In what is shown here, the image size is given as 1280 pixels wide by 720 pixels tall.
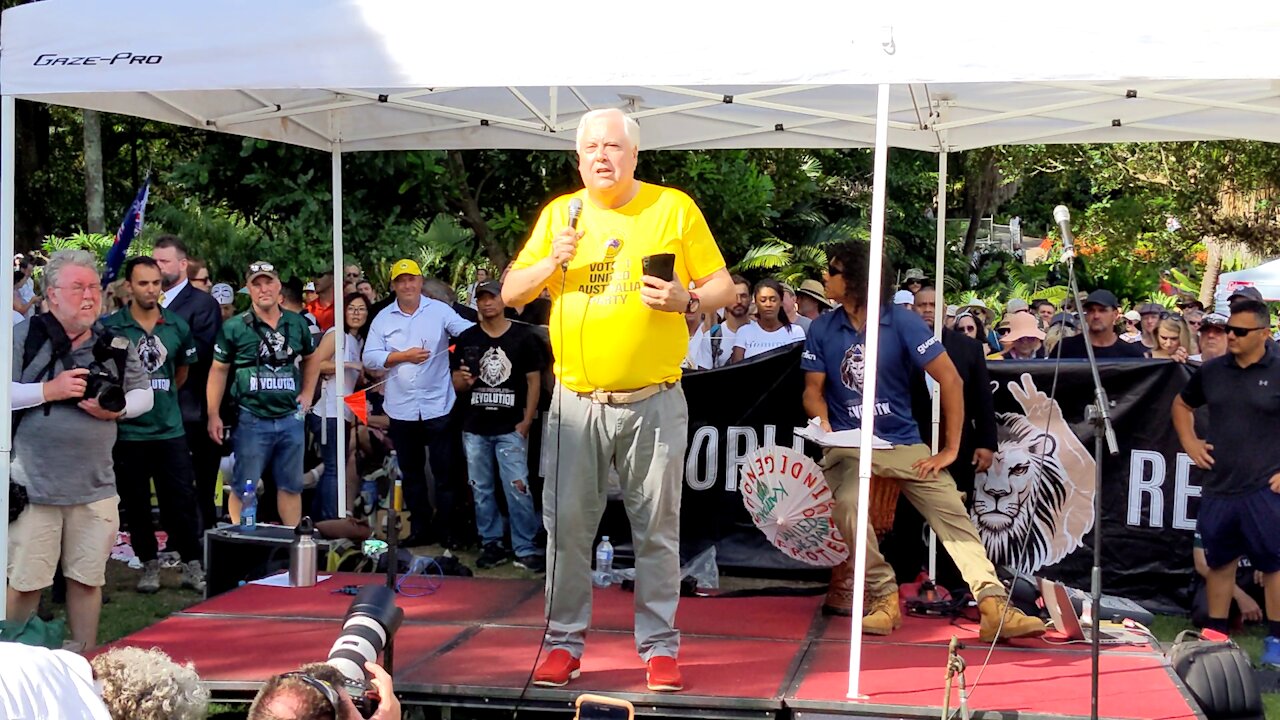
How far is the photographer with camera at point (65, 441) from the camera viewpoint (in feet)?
19.3

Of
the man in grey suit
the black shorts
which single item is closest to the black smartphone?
the black shorts

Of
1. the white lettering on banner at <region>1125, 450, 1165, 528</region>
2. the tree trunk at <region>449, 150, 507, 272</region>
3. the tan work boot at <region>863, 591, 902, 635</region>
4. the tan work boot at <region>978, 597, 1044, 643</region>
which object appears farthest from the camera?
the tree trunk at <region>449, 150, 507, 272</region>

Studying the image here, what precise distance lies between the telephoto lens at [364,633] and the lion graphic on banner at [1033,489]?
4789 mm

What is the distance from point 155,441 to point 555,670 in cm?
379

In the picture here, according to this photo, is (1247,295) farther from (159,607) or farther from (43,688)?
(43,688)

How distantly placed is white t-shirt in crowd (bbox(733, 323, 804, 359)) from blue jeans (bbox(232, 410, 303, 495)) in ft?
11.4

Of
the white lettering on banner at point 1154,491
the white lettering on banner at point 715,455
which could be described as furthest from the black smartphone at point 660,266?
the white lettering on banner at point 1154,491

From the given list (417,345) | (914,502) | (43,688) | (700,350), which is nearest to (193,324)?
(417,345)

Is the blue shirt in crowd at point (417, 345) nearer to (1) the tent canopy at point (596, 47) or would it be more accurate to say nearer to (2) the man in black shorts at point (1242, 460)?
(1) the tent canopy at point (596, 47)

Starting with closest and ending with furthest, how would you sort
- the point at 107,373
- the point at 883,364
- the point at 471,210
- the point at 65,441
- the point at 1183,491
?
the point at 65,441
the point at 107,373
the point at 883,364
the point at 1183,491
the point at 471,210

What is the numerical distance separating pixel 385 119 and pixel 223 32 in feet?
9.34

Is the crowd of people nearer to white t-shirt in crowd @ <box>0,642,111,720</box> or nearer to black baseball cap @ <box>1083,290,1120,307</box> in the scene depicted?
black baseball cap @ <box>1083,290,1120,307</box>

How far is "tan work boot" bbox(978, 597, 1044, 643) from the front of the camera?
615cm

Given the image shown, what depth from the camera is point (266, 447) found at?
8.62 meters
